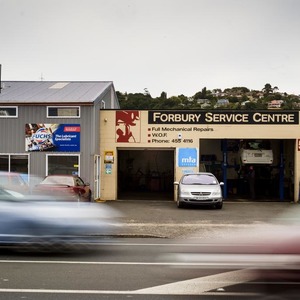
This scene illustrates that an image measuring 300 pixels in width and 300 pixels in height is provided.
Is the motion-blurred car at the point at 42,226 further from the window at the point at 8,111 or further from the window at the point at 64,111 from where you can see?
the window at the point at 8,111

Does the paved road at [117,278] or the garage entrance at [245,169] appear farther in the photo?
the garage entrance at [245,169]

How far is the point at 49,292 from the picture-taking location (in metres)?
6.41

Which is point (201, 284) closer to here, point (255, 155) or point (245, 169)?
point (255, 155)

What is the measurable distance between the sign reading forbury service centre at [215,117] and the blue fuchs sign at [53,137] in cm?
387

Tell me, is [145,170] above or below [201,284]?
above

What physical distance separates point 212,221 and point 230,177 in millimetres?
15542

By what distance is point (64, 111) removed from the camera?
74.8 ft

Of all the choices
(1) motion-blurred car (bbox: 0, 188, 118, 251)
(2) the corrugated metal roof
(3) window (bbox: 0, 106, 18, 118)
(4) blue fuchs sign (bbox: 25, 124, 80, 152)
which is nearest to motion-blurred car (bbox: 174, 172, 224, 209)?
(4) blue fuchs sign (bbox: 25, 124, 80, 152)

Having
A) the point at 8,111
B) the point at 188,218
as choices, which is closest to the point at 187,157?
the point at 188,218

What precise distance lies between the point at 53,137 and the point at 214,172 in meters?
11.4

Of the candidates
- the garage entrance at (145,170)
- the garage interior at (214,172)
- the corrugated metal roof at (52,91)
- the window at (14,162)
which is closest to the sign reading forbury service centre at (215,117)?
the garage interior at (214,172)

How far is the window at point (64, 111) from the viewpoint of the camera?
2273cm

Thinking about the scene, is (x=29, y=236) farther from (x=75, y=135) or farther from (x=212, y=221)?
(x=75, y=135)

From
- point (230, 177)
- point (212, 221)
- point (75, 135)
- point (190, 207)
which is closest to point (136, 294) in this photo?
point (212, 221)
